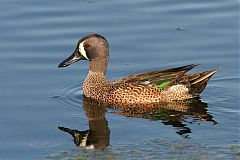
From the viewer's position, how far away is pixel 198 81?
12.6 metres

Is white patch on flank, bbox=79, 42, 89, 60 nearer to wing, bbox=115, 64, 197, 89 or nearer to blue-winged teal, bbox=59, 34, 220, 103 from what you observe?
blue-winged teal, bbox=59, 34, 220, 103

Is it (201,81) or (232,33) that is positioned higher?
(232,33)

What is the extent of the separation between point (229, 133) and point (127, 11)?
5602mm

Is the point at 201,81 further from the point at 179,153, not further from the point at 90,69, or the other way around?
the point at 179,153

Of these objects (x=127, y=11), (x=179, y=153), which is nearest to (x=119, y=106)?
(x=179, y=153)

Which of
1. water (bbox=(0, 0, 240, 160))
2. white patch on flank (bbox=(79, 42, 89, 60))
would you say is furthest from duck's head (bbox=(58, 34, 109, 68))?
water (bbox=(0, 0, 240, 160))

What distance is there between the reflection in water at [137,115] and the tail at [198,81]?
15 cm

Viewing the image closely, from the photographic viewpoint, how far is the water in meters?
10.4

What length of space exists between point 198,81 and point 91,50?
5.62 feet

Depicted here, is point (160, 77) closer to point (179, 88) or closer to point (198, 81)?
point (179, 88)

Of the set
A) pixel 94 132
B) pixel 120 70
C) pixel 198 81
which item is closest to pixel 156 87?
pixel 198 81

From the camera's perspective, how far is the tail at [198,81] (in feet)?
41.1

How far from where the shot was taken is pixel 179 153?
995cm

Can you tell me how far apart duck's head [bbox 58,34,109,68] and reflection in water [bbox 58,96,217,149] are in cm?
68
